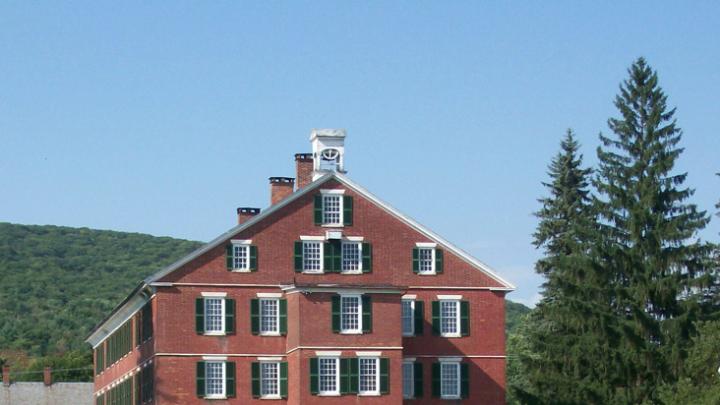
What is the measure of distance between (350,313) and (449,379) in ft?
21.4

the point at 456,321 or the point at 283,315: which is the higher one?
the point at 283,315

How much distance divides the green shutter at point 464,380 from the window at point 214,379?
1077cm

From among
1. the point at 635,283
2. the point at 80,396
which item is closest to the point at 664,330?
the point at 635,283

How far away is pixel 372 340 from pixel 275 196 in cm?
989

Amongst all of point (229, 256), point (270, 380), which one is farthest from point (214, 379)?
point (229, 256)

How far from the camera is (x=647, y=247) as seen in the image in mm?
82812

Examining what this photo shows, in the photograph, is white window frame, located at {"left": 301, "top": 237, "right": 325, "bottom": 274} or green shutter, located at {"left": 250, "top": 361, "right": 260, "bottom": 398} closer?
green shutter, located at {"left": 250, "top": 361, "right": 260, "bottom": 398}

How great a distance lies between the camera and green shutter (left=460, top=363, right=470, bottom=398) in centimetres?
7612

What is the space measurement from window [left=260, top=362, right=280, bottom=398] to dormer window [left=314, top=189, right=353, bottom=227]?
260 inches

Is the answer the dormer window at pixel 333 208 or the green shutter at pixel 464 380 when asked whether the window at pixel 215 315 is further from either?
the green shutter at pixel 464 380

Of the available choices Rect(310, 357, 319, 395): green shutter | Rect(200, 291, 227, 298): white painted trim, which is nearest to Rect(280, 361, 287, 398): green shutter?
Rect(310, 357, 319, 395): green shutter

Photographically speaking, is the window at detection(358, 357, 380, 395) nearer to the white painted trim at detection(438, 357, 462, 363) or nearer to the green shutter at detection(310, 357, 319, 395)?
the green shutter at detection(310, 357, 319, 395)

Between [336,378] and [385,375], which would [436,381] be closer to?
[385,375]

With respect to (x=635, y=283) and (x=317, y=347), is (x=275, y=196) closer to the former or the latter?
A: (x=317, y=347)
